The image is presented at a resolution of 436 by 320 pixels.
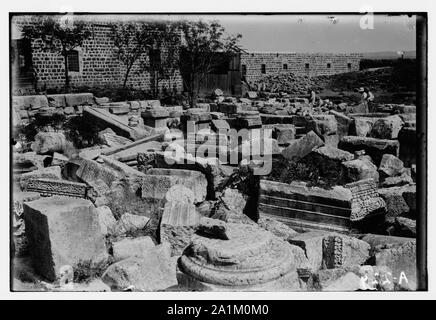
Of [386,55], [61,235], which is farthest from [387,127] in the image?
[61,235]

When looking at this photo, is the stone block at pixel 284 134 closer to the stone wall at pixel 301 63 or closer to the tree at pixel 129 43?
the stone wall at pixel 301 63

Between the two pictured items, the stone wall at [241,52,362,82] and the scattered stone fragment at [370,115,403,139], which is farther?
the scattered stone fragment at [370,115,403,139]

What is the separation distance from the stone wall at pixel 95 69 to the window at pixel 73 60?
0.08 metres

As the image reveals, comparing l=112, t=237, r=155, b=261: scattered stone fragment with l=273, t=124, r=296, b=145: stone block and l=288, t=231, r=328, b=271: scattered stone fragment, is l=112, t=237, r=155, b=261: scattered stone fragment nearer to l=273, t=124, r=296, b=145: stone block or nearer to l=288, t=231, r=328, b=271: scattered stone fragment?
l=288, t=231, r=328, b=271: scattered stone fragment

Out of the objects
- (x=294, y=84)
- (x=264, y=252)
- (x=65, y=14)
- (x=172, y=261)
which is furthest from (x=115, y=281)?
(x=294, y=84)

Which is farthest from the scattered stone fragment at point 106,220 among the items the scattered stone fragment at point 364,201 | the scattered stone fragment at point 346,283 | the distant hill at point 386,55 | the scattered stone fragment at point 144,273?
the distant hill at point 386,55

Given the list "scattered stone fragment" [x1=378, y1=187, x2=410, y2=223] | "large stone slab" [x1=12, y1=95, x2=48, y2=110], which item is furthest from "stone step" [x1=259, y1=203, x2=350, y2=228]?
"large stone slab" [x1=12, y1=95, x2=48, y2=110]

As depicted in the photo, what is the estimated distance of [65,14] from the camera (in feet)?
21.6

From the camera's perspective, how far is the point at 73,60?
30.1 ft

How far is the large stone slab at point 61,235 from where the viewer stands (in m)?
5.71

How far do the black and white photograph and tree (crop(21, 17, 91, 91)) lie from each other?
35 mm

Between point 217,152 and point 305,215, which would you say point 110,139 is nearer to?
point 217,152

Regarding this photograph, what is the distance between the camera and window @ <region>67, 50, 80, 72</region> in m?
9.01

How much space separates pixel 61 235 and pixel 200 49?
416 cm
